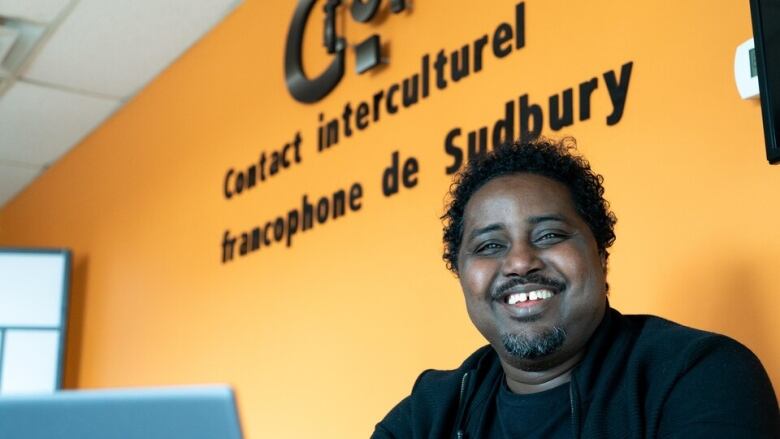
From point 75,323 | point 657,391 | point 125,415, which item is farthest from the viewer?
point 75,323

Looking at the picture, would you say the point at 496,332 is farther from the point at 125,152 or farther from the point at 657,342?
the point at 125,152

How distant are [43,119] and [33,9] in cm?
111

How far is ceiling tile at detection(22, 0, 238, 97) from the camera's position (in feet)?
11.0

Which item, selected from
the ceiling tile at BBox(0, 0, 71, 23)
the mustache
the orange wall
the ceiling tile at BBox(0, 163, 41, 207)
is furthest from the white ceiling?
the mustache

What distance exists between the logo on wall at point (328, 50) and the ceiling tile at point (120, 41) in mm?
568

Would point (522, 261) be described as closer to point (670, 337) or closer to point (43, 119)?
point (670, 337)

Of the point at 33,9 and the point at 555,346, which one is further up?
the point at 33,9

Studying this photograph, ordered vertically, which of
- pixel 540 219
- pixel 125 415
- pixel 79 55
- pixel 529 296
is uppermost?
pixel 79 55

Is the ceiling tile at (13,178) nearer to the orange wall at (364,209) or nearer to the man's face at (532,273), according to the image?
the orange wall at (364,209)

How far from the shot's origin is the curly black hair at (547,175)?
146 centimetres

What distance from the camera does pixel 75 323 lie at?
14.7 feet

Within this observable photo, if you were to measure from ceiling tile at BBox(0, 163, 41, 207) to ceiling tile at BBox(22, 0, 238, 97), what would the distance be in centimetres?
122

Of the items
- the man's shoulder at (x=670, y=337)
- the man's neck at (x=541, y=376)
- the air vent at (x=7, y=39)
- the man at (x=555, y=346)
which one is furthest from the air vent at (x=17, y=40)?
the man's shoulder at (x=670, y=337)

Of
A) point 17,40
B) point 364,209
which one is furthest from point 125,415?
point 17,40
